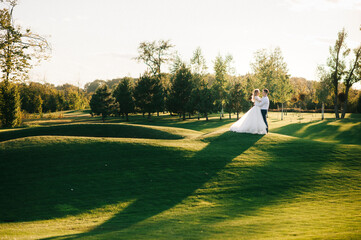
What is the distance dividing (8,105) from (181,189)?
4013 cm

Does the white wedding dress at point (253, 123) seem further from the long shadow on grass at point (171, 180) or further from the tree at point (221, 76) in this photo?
the tree at point (221, 76)

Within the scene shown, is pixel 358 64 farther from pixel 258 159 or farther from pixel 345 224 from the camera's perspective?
pixel 345 224

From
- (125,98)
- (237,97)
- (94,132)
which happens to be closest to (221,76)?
(237,97)

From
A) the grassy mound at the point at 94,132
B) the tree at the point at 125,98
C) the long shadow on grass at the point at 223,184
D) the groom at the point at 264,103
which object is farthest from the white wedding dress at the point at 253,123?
the tree at the point at 125,98

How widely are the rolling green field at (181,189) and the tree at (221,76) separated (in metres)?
39.0

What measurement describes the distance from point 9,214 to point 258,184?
39.6 feet

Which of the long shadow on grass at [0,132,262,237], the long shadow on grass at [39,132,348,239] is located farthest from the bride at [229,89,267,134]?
the long shadow on grass at [0,132,262,237]

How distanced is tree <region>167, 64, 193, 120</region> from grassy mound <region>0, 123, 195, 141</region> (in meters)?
28.8

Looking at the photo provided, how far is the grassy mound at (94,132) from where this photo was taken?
25.0 meters

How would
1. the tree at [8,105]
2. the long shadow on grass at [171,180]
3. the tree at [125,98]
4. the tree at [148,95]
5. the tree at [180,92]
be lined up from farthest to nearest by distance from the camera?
the tree at [125,98] < the tree at [148,95] < the tree at [180,92] < the tree at [8,105] < the long shadow on grass at [171,180]

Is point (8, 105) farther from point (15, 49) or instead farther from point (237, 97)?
point (237, 97)

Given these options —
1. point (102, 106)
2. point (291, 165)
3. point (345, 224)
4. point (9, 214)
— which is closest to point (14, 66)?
point (9, 214)

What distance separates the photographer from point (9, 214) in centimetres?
1101

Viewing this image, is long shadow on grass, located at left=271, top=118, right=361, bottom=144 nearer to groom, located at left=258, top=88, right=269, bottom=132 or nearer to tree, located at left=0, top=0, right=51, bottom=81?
groom, located at left=258, top=88, right=269, bottom=132
